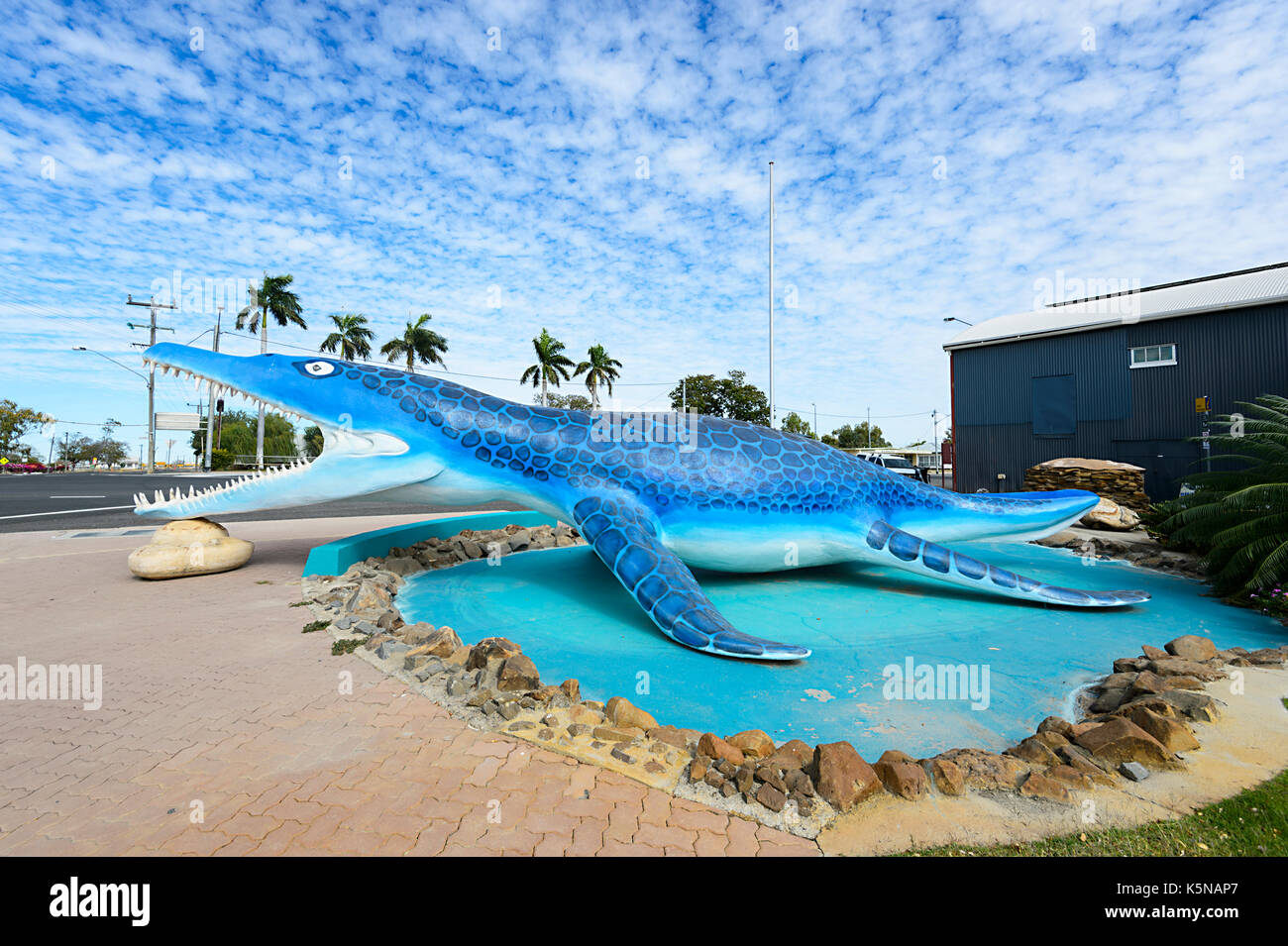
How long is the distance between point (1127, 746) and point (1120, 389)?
21.7 metres

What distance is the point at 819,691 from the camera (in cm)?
429

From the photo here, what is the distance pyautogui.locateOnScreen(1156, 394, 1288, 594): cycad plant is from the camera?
6.57m

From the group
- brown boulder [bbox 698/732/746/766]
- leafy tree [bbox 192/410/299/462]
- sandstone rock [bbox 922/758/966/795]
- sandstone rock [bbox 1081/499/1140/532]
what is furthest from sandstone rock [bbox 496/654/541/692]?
leafy tree [bbox 192/410/299/462]

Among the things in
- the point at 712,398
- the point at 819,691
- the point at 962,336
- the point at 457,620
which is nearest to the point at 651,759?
the point at 819,691

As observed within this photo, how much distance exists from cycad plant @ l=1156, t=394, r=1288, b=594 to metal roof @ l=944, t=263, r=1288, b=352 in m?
13.6

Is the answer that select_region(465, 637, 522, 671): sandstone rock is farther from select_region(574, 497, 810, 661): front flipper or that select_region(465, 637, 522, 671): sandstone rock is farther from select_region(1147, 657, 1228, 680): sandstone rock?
select_region(1147, 657, 1228, 680): sandstone rock

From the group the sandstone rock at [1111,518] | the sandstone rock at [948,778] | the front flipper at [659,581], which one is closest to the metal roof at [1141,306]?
the sandstone rock at [1111,518]

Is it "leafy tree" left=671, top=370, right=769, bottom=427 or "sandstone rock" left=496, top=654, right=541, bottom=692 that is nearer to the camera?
"sandstone rock" left=496, top=654, right=541, bottom=692

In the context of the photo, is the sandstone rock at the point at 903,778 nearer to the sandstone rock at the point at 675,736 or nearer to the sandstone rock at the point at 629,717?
the sandstone rock at the point at 675,736

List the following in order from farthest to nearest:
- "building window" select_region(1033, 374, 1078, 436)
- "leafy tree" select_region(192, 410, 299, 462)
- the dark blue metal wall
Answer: "leafy tree" select_region(192, 410, 299, 462) < "building window" select_region(1033, 374, 1078, 436) < the dark blue metal wall

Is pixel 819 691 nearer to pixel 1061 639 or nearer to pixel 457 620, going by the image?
pixel 1061 639


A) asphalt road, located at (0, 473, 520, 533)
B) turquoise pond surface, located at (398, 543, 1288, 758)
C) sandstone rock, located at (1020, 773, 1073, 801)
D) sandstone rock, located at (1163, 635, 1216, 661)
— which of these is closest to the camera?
sandstone rock, located at (1020, 773, 1073, 801)

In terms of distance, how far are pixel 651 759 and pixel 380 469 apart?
16.9 ft

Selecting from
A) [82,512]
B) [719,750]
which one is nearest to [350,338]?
[82,512]
